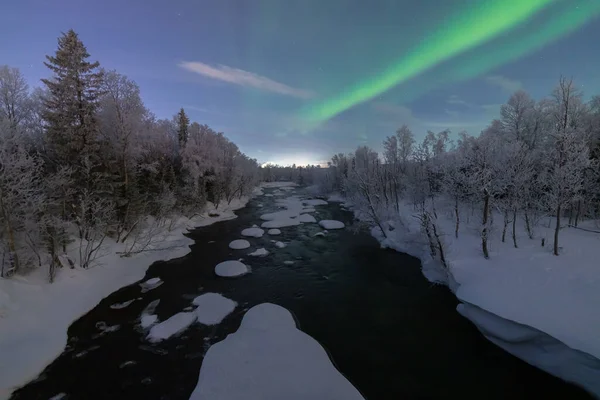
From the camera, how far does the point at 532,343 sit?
9.25 m

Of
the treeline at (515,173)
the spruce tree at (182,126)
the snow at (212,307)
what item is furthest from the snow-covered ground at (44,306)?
the spruce tree at (182,126)

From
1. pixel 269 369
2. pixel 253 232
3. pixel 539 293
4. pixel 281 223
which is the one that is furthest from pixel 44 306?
pixel 281 223

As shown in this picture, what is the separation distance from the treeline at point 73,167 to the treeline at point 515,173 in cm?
2133

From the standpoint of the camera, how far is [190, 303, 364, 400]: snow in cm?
714

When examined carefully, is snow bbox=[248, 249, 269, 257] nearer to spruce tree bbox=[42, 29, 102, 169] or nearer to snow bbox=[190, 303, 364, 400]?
snow bbox=[190, 303, 364, 400]

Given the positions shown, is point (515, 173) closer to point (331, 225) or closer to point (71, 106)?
point (331, 225)

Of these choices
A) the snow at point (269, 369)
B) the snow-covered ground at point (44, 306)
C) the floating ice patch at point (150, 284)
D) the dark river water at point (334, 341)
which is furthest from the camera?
the floating ice patch at point (150, 284)

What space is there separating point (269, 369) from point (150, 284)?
11.0 metres

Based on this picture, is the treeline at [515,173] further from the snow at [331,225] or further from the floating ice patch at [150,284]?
the floating ice patch at [150,284]

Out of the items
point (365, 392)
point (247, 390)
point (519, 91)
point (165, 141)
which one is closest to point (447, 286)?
point (365, 392)

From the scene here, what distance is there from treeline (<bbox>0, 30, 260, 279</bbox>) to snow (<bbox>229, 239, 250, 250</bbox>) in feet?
23.0

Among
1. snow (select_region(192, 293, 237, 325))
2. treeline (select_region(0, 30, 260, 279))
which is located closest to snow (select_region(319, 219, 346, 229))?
treeline (select_region(0, 30, 260, 279))

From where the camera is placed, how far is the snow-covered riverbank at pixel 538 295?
8195 millimetres

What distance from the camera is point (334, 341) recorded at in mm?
10031
